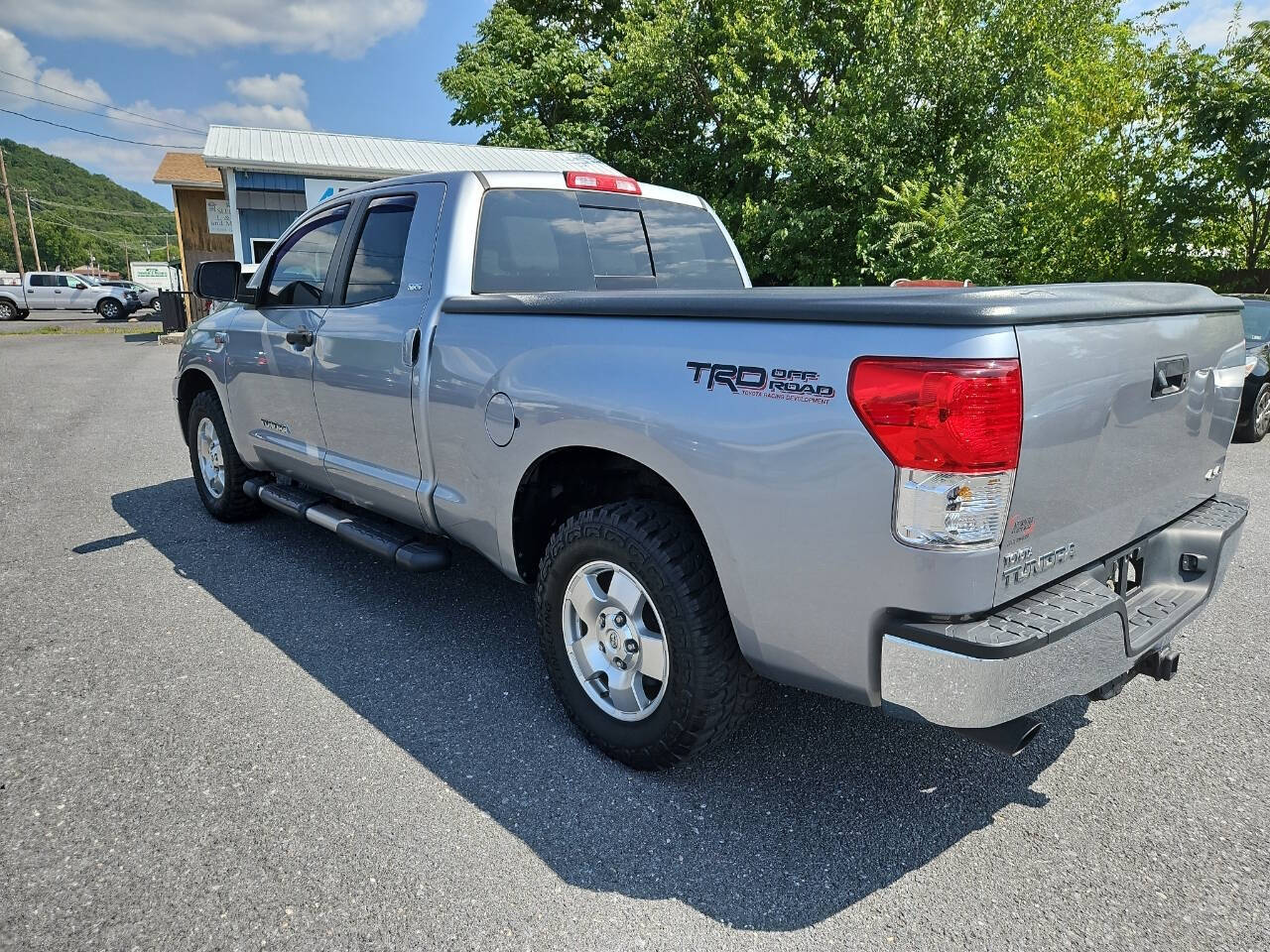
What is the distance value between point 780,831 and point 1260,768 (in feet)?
5.66

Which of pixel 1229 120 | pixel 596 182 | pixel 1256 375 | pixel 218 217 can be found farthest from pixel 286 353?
pixel 218 217

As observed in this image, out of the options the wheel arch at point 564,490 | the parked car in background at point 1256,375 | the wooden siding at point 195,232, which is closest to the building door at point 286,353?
the wheel arch at point 564,490

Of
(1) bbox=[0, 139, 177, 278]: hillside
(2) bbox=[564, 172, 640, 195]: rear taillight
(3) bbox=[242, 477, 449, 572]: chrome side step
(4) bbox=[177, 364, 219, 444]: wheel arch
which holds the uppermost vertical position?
(1) bbox=[0, 139, 177, 278]: hillside

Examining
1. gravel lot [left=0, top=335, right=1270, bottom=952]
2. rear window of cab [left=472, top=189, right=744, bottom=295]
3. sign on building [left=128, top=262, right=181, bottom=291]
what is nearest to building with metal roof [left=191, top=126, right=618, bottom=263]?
rear window of cab [left=472, top=189, right=744, bottom=295]

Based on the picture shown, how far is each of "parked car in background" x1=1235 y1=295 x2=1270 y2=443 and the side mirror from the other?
926cm

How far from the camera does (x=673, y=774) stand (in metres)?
2.79

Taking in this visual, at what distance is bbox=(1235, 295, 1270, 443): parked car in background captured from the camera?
8469 millimetres

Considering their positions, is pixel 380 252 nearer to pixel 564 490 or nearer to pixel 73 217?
pixel 564 490

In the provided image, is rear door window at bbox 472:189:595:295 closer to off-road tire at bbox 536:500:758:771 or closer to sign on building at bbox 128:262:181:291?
off-road tire at bbox 536:500:758:771

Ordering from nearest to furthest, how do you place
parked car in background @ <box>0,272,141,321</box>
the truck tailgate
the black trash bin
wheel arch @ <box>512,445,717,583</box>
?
the truck tailgate
wheel arch @ <box>512,445,717,583</box>
the black trash bin
parked car in background @ <box>0,272,141,321</box>

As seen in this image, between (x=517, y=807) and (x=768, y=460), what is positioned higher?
(x=768, y=460)

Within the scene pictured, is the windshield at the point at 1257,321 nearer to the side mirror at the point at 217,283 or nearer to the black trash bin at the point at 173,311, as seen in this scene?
the side mirror at the point at 217,283

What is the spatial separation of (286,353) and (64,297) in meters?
37.9

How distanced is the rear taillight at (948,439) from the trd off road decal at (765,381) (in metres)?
0.14
